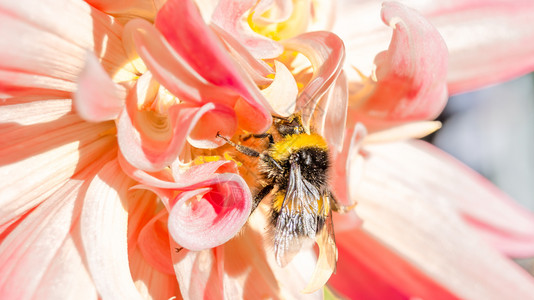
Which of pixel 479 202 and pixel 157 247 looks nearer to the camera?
pixel 157 247

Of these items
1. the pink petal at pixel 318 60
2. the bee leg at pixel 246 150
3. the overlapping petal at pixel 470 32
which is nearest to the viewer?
the pink petal at pixel 318 60

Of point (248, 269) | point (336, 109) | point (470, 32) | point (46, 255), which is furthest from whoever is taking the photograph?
point (470, 32)

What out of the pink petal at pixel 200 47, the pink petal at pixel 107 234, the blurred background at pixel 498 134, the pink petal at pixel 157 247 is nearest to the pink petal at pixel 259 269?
the pink petal at pixel 157 247

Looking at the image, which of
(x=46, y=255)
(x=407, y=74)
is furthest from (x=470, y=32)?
(x=46, y=255)

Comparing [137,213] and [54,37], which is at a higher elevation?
[54,37]

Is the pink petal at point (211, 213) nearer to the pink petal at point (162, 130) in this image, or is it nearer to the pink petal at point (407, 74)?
the pink petal at point (162, 130)

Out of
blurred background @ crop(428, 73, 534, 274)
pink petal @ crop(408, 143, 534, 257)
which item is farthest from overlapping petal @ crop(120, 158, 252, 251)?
blurred background @ crop(428, 73, 534, 274)

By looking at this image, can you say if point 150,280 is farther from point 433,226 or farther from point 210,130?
point 433,226
